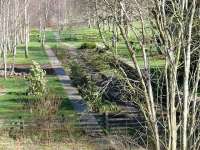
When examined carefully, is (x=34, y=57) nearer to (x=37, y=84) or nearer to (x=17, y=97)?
(x=17, y=97)

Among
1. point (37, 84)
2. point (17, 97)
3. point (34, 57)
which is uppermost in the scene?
point (37, 84)

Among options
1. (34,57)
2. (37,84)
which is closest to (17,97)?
(37,84)

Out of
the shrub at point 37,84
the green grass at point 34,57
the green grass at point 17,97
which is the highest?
the shrub at point 37,84

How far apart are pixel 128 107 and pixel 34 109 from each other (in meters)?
4.35

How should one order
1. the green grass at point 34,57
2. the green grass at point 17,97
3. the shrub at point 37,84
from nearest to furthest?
the green grass at point 17,97 < the shrub at point 37,84 < the green grass at point 34,57

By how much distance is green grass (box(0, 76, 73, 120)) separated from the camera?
24.8 metres

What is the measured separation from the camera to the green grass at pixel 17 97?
974 inches

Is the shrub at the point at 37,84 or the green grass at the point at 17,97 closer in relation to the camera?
the green grass at the point at 17,97

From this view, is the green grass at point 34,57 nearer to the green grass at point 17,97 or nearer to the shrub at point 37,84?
the green grass at point 17,97

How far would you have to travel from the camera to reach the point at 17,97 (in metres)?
29.8

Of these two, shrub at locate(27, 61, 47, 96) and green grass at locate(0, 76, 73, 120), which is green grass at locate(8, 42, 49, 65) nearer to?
green grass at locate(0, 76, 73, 120)

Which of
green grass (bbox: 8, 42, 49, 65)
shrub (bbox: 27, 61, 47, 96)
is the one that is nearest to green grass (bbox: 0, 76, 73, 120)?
shrub (bbox: 27, 61, 47, 96)

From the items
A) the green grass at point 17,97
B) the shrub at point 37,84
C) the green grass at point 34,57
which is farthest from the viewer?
the green grass at point 34,57

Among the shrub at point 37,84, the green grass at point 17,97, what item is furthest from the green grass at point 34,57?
the shrub at point 37,84
